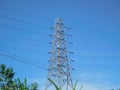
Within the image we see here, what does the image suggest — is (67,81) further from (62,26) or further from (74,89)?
(74,89)

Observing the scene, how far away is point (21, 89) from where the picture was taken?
514cm

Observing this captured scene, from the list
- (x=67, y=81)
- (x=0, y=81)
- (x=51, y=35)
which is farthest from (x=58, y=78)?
(x=0, y=81)

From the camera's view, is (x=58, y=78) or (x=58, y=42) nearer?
(x=58, y=78)

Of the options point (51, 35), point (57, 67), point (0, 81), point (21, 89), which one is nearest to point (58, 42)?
point (51, 35)

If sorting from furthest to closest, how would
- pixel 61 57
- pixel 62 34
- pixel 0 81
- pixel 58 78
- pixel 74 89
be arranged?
pixel 0 81, pixel 62 34, pixel 61 57, pixel 58 78, pixel 74 89

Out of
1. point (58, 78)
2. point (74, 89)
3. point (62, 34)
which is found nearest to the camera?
point (74, 89)

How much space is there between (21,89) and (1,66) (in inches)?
1867

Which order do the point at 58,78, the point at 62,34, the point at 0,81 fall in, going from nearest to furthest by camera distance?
the point at 58,78 → the point at 62,34 → the point at 0,81

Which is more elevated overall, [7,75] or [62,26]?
[62,26]

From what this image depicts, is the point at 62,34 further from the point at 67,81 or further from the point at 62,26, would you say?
the point at 67,81

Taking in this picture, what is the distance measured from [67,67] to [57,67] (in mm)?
1535

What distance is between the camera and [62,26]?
44.0 meters

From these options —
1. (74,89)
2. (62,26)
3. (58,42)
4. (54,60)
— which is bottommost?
(74,89)

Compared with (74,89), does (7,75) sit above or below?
above
